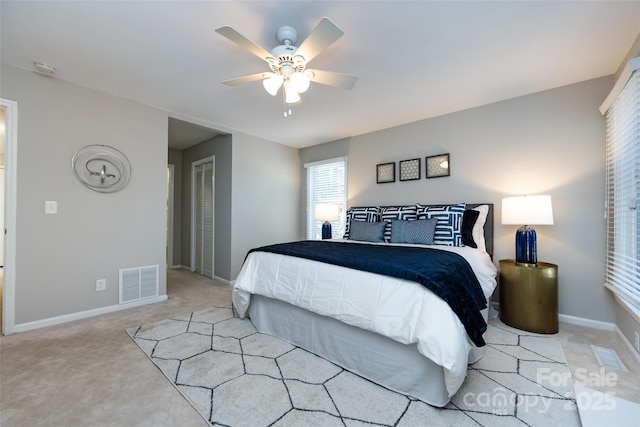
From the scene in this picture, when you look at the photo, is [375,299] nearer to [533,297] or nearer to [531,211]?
[533,297]

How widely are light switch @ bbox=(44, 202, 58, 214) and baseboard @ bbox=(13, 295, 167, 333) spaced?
1.05 meters

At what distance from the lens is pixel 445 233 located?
9.75ft

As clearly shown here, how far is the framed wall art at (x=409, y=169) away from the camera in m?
3.73

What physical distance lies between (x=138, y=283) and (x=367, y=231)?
286cm

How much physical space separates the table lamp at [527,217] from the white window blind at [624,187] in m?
0.46

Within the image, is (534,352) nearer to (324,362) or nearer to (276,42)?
(324,362)

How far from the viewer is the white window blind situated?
1926 mm

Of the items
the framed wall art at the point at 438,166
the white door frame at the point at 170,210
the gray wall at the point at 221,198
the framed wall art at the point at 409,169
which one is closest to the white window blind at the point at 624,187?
the framed wall art at the point at 438,166

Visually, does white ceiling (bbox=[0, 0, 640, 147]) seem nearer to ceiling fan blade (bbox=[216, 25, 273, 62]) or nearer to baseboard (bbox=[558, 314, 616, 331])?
ceiling fan blade (bbox=[216, 25, 273, 62])

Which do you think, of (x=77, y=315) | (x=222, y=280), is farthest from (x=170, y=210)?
(x=77, y=315)

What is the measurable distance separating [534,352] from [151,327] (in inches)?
131

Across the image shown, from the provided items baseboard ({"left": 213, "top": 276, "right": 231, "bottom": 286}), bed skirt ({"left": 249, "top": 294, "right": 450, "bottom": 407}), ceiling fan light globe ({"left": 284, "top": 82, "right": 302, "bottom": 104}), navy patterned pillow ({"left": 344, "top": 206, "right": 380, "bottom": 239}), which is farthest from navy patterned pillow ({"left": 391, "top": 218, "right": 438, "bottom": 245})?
baseboard ({"left": 213, "top": 276, "right": 231, "bottom": 286})

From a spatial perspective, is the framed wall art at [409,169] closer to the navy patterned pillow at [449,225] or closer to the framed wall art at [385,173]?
the framed wall art at [385,173]

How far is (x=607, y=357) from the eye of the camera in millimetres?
2023
